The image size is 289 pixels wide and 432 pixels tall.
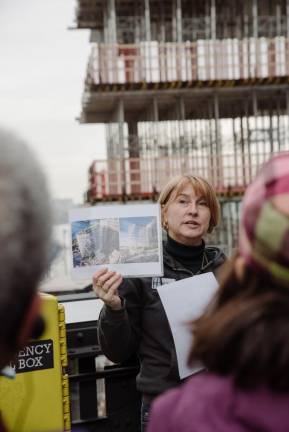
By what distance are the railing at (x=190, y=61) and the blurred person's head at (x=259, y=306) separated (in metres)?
13.2

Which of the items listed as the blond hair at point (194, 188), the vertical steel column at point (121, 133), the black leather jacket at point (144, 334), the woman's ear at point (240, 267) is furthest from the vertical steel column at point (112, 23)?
the woman's ear at point (240, 267)

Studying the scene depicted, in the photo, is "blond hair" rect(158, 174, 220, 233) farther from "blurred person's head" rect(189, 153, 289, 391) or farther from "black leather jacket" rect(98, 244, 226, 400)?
"blurred person's head" rect(189, 153, 289, 391)

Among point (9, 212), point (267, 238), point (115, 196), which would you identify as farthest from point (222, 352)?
point (115, 196)

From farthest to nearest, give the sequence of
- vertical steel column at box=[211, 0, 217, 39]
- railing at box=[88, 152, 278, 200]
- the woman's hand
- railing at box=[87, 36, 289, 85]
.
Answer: vertical steel column at box=[211, 0, 217, 39] → railing at box=[88, 152, 278, 200] → railing at box=[87, 36, 289, 85] → the woman's hand

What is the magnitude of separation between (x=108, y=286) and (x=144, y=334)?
25 cm

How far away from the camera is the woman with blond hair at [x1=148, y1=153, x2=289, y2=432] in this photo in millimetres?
873

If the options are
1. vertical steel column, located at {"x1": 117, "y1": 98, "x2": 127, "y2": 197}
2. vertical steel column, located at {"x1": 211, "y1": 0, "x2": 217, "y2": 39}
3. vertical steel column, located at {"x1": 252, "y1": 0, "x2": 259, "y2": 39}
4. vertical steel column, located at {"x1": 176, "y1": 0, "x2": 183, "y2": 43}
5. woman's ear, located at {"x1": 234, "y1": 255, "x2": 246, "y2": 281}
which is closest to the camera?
woman's ear, located at {"x1": 234, "y1": 255, "x2": 246, "y2": 281}

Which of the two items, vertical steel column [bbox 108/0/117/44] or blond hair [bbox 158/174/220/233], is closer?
blond hair [bbox 158/174/220/233]

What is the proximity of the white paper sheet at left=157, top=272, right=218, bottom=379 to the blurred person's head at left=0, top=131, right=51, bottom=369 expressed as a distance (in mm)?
1132

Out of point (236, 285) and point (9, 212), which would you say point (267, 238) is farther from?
point (9, 212)

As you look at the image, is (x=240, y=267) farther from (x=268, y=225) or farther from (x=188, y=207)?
(x=188, y=207)

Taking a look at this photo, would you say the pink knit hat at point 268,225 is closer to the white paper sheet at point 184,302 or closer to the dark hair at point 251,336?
the dark hair at point 251,336

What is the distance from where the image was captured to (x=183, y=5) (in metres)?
14.8

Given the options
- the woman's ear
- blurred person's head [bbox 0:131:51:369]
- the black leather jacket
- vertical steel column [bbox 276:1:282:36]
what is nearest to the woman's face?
the black leather jacket
